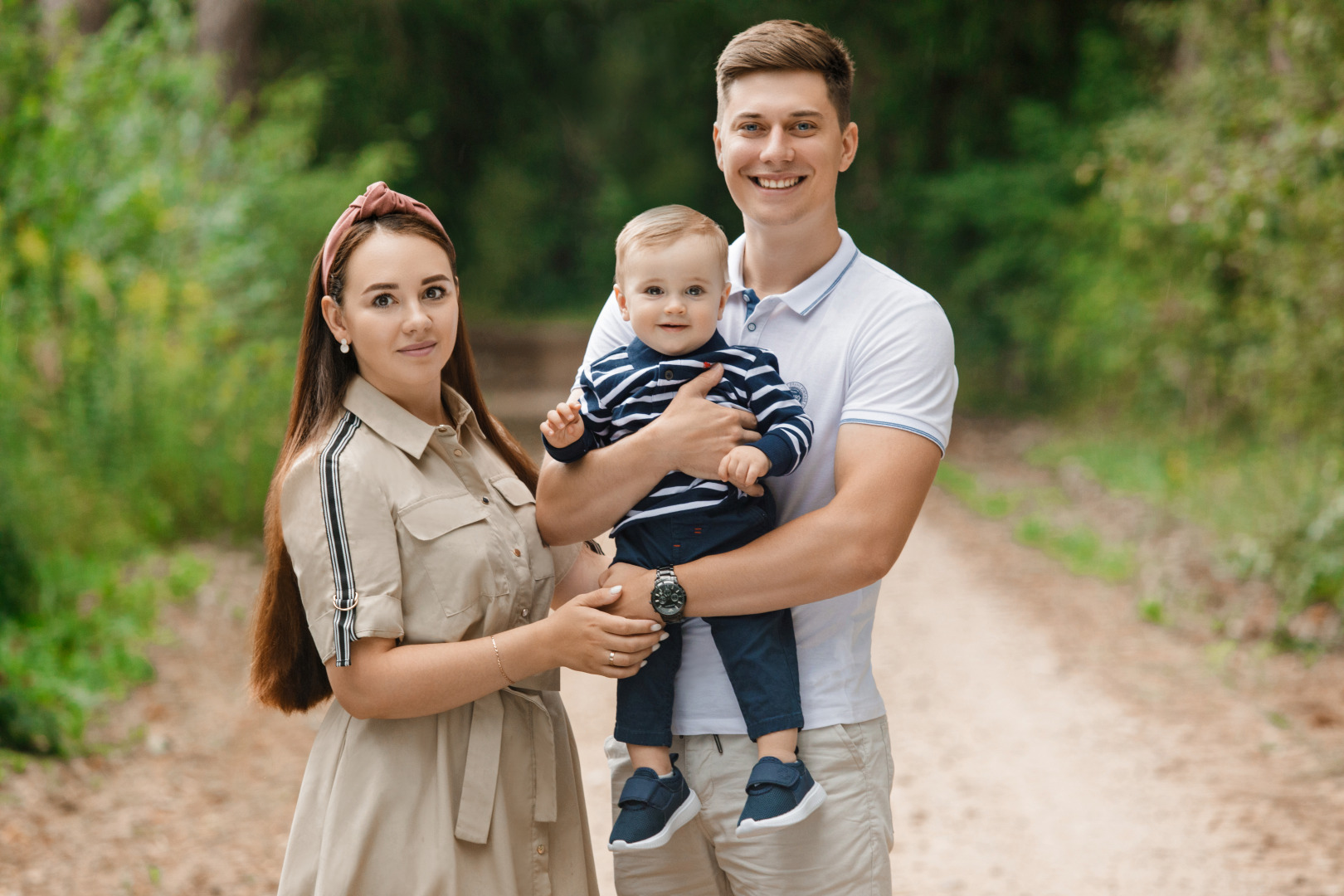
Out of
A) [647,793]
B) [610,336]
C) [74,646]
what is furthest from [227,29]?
[647,793]

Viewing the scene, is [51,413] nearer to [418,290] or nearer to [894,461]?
[418,290]

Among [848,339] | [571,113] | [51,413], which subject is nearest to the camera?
[848,339]

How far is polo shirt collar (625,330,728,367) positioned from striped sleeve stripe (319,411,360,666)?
0.61m

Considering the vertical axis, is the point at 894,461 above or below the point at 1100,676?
above

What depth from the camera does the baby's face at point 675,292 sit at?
7.36 ft

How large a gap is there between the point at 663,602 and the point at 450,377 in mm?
700

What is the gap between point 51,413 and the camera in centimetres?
682

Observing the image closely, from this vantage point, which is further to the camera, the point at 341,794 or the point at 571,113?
the point at 571,113

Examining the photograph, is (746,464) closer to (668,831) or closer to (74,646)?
(668,831)

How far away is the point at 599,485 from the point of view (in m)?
2.23

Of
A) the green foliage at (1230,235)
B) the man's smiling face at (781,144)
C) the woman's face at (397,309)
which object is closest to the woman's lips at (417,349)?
the woman's face at (397,309)

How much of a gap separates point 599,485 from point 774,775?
626 millimetres

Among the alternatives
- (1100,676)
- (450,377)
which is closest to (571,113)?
(1100,676)

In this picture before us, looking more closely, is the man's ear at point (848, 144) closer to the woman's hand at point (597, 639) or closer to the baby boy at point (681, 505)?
the baby boy at point (681, 505)
